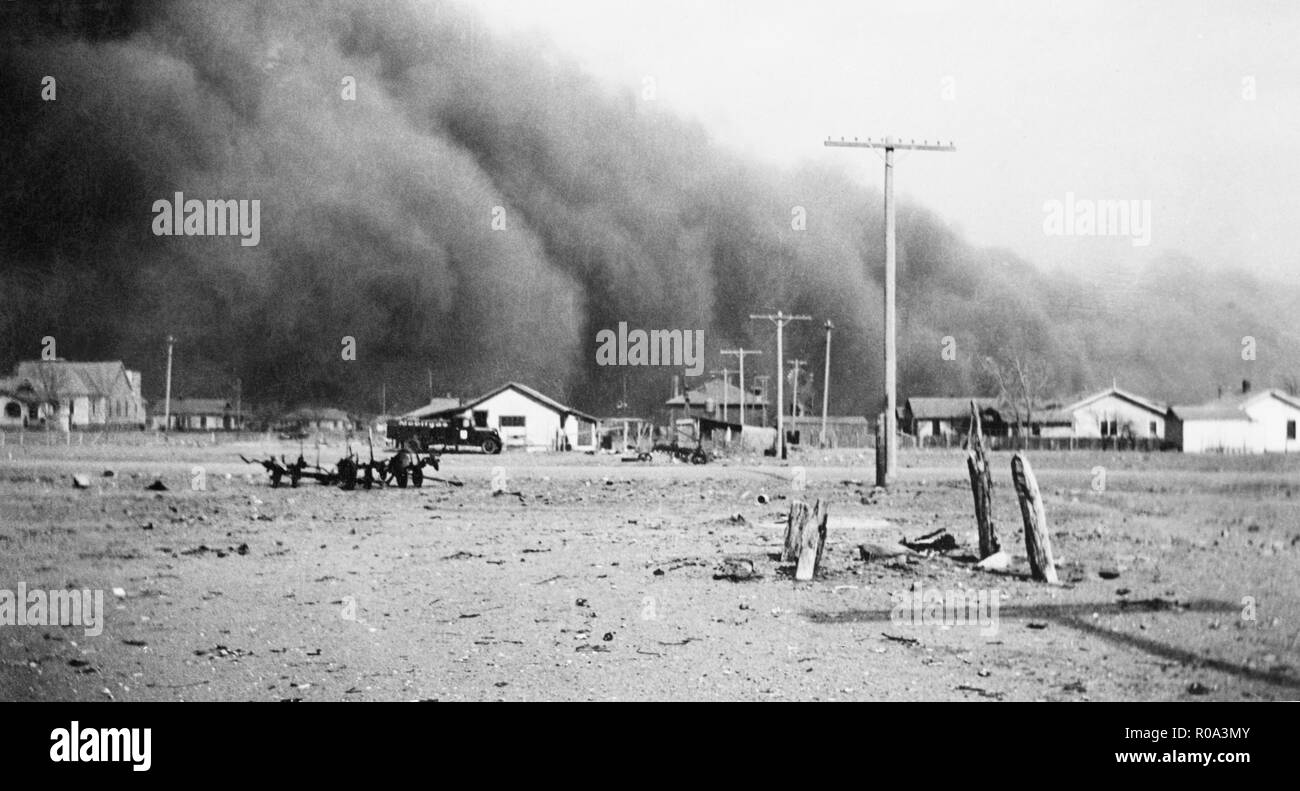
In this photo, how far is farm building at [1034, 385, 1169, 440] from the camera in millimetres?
10586

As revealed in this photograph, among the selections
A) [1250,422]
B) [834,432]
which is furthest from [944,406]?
[1250,422]

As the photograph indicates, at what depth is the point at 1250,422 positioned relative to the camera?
26.9ft

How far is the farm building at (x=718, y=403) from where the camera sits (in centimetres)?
1108

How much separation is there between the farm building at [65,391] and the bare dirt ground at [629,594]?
1.27 ft

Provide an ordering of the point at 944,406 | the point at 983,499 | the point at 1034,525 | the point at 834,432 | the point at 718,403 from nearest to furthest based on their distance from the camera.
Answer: the point at 1034,525 → the point at 983,499 → the point at 944,406 → the point at 718,403 → the point at 834,432

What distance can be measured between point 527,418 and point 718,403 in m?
2.89

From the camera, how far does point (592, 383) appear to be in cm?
972

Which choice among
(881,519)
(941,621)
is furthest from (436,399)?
(941,621)

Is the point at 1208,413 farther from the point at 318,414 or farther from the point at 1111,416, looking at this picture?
the point at 318,414

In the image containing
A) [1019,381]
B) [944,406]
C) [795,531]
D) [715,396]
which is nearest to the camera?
[795,531]

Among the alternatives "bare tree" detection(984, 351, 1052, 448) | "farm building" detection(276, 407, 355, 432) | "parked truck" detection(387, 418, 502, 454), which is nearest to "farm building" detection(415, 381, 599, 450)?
"parked truck" detection(387, 418, 502, 454)

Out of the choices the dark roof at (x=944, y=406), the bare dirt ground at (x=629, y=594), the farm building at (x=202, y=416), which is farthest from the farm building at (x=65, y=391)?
the dark roof at (x=944, y=406)
